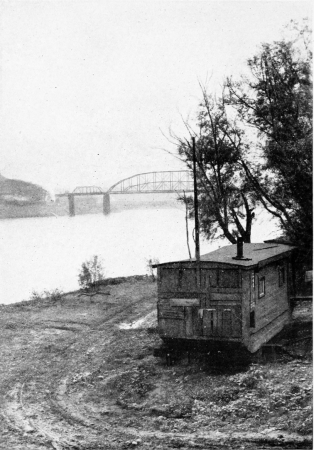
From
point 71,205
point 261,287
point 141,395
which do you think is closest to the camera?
point 141,395

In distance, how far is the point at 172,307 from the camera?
9008 millimetres

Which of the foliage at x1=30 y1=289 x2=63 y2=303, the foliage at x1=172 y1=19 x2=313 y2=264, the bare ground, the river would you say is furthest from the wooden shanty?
the foliage at x1=30 y1=289 x2=63 y2=303

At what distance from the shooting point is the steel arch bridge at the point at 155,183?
10.5 meters

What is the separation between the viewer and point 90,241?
37.7 ft

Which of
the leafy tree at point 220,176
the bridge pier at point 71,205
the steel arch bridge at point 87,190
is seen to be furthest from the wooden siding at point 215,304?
the bridge pier at point 71,205

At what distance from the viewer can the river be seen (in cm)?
1063

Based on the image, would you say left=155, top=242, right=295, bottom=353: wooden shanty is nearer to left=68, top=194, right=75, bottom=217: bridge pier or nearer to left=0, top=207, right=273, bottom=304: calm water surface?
left=0, top=207, right=273, bottom=304: calm water surface

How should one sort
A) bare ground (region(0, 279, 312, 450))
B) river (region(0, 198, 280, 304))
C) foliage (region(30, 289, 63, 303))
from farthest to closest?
foliage (region(30, 289, 63, 303)) → river (region(0, 198, 280, 304)) → bare ground (region(0, 279, 312, 450))

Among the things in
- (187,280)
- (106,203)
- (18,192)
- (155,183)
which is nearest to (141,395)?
(187,280)

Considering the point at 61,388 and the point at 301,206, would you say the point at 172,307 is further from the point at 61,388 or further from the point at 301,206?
the point at 301,206

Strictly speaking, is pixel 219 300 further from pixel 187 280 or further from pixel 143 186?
pixel 143 186

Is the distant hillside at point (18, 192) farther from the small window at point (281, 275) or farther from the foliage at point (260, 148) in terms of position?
the small window at point (281, 275)

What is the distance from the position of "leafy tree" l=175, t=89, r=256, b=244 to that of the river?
2.08 feet

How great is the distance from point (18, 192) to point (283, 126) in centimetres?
614
